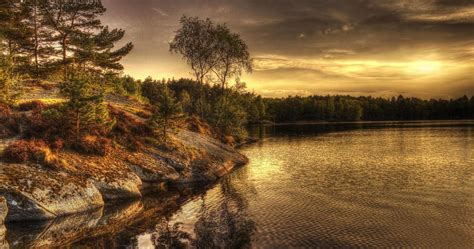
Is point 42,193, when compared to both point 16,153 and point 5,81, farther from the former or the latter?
point 5,81

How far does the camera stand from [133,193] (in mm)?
29453

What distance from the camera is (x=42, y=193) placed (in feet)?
77.3

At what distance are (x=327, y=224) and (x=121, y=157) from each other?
62.1 ft

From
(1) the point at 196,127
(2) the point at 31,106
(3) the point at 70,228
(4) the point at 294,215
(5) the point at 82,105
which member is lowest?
(3) the point at 70,228

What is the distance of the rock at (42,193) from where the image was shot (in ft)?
73.7

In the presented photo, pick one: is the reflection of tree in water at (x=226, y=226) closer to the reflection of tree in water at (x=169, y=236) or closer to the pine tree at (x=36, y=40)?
the reflection of tree in water at (x=169, y=236)

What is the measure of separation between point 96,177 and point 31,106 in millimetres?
11867

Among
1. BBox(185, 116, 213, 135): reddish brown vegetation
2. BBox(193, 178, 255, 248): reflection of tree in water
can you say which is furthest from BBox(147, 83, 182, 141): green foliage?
BBox(193, 178, 255, 248): reflection of tree in water

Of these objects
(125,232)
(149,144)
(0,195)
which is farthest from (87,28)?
(125,232)

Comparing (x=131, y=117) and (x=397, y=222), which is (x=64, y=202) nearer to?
(x=131, y=117)

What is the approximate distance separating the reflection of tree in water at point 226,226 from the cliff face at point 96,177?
754 centimetres

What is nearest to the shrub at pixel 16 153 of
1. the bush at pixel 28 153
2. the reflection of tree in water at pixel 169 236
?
the bush at pixel 28 153

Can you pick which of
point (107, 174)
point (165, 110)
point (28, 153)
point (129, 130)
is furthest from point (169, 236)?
point (165, 110)

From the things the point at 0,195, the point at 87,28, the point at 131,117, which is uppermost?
the point at 87,28
